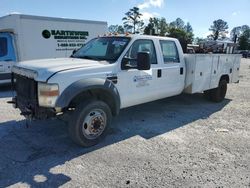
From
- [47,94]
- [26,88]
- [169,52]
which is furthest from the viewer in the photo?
[169,52]

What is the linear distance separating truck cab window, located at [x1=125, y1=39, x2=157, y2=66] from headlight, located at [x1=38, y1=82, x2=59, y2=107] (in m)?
1.68

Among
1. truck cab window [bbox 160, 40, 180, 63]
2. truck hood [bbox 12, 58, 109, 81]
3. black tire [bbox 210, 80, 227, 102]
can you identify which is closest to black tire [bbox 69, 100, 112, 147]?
truck hood [bbox 12, 58, 109, 81]

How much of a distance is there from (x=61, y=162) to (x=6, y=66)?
6.75 m

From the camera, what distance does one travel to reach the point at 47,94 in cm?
383

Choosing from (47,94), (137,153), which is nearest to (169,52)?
(137,153)

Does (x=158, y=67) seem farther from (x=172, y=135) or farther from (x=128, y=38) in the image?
(x=172, y=135)

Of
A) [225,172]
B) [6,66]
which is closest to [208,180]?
[225,172]

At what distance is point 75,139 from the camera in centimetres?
424

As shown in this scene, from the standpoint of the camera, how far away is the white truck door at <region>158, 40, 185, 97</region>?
5.75 meters

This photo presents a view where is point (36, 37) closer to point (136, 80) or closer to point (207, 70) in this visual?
point (136, 80)

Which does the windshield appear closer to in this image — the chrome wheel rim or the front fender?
the front fender

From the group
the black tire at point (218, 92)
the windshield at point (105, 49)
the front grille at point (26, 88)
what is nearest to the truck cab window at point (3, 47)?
the windshield at point (105, 49)

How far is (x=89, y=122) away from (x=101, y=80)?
2.46 ft

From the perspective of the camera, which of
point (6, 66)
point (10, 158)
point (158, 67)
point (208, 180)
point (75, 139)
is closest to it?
point (208, 180)
